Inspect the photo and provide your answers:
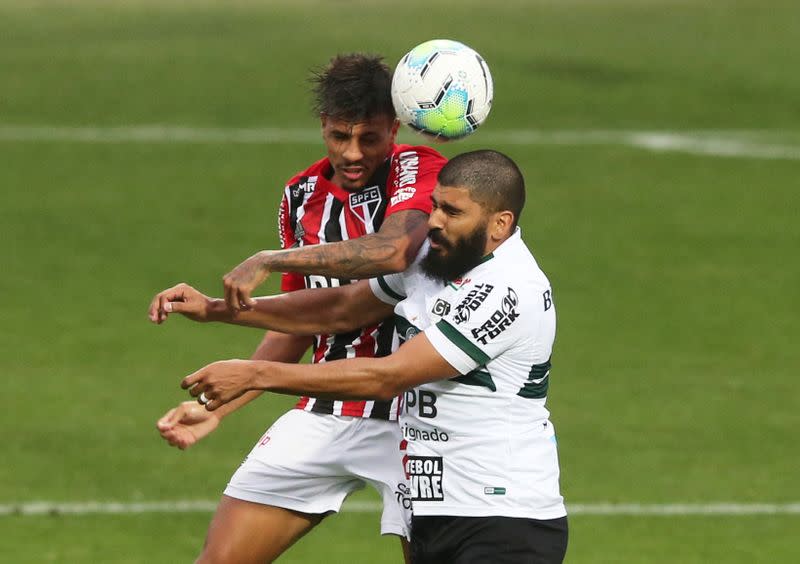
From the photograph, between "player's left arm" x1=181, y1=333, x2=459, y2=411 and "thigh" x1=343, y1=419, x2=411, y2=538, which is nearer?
"player's left arm" x1=181, y1=333, x2=459, y2=411

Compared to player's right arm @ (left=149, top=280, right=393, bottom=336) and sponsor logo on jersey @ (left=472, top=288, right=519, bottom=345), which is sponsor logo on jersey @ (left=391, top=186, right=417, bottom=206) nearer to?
player's right arm @ (left=149, top=280, right=393, bottom=336)

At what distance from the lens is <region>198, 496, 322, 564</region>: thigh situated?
313 inches

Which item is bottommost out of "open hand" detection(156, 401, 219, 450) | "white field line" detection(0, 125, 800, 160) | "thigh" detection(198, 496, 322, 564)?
"white field line" detection(0, 125, 800, 160)

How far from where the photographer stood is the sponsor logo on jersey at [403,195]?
7.57 meters

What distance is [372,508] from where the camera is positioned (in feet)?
39.7

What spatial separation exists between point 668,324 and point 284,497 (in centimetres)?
978

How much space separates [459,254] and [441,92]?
2.95 ft

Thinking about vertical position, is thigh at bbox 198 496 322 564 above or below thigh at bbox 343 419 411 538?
below

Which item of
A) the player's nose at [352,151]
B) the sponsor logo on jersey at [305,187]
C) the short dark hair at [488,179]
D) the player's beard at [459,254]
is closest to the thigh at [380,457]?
the sponsor logo on jersey at [305,187]

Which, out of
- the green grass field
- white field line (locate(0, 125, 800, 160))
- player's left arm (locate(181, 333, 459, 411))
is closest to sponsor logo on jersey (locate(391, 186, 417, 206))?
player's left arm (locate(181, 333, 459, 411))

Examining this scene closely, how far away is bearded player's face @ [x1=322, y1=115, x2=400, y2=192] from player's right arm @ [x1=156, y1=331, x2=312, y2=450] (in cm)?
104

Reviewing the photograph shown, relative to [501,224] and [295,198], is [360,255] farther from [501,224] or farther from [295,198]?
[295,198]

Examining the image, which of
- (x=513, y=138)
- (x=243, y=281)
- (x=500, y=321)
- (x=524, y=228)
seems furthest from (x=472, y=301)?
(x=513, y=138)

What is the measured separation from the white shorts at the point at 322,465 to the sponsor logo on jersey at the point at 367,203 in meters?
0.98
